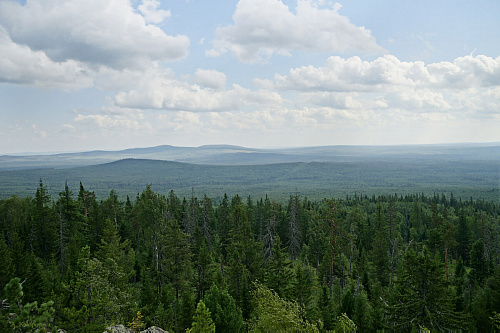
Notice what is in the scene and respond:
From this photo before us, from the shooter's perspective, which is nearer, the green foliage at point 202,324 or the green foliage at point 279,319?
the green foliage at point 279,319

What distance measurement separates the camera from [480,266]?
5172 cm

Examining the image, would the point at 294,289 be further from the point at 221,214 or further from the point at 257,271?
the point at 221,214

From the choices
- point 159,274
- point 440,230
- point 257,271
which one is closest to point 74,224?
point 159,274

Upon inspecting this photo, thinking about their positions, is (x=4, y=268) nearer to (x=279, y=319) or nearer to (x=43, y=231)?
(x=43, y=231)

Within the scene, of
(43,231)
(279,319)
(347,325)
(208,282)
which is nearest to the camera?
(279,319)

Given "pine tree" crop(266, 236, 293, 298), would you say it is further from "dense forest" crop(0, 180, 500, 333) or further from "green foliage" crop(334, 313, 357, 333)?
"green foliage" crop(334, 313, 357, 333)

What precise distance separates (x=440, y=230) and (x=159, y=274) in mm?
43560

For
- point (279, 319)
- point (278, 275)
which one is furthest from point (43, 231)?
point (279, 319)

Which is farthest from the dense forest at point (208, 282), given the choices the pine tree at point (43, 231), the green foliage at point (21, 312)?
the pine tree at point (43, 231)

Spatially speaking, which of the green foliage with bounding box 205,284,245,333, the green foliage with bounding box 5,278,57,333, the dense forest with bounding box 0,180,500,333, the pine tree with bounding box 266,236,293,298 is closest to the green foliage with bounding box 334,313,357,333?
the dense forest with bounding box 0,180,500,333

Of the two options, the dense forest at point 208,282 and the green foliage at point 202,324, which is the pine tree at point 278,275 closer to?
the dense forest at point 208,282

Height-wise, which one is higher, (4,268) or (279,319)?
(279,319)

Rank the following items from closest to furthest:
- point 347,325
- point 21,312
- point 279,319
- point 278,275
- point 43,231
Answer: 1. point 21,312
2. point 279,319
3. point 347,325
4. point 278,275
5. point 43,231

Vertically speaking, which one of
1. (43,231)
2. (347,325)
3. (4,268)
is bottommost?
(347,325)
